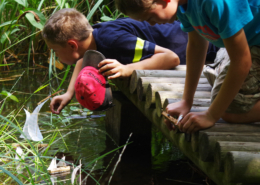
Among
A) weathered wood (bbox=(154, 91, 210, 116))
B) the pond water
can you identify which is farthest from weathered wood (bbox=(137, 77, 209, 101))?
the pond water

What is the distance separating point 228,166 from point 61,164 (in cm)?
108

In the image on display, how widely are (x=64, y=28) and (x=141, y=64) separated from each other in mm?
551

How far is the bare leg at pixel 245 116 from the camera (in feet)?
4.49

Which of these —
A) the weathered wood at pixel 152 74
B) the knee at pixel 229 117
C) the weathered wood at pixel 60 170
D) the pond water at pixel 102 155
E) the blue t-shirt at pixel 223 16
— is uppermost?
the blue t-shirt at pixel 223 16

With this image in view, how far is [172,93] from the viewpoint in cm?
168

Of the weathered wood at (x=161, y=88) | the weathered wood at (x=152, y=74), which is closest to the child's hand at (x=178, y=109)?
the weathered wood at (x=161, y=88)

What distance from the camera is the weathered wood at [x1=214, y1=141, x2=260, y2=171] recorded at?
1113 mm

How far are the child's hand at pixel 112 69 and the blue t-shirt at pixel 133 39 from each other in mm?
209

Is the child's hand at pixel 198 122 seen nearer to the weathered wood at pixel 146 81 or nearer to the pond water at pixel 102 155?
the pond water at pixel 102 155

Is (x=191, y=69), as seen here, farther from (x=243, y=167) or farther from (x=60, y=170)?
(x=60, y=170)

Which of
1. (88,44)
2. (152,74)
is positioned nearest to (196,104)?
(152,74)

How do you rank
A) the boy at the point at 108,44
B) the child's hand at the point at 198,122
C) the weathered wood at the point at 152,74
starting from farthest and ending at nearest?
the boy at the point at 108,44, the weathered wood at the point at 152,74, the child's hand at the point at 198,122

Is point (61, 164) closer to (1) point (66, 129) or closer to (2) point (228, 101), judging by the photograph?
(1) point (66, 129)

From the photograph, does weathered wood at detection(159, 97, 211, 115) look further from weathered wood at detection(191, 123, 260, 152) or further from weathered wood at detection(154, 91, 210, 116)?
weathered wood at detection(191, 123, 260, 152)
